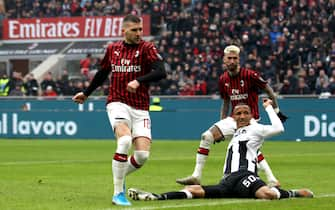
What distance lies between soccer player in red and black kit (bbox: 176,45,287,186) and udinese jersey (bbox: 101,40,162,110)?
2363 mm

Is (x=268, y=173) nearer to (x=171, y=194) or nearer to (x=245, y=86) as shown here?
(x=245, y=86)

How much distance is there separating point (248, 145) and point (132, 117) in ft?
4.82

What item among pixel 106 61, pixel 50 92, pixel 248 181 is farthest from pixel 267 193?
pixel 50 92

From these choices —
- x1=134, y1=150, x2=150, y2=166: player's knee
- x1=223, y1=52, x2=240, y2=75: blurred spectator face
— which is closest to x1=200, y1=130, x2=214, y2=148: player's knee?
x1=223, y1=52, x2=240, y2=75: blurred spectator face

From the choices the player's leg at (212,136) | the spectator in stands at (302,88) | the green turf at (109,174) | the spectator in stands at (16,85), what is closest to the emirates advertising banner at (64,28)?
the spectator in stands at (16,85)

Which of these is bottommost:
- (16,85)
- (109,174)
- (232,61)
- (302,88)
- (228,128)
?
(16,85)

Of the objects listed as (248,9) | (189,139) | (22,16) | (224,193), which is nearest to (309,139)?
(189,139)

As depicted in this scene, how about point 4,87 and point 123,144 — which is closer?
point 123,144

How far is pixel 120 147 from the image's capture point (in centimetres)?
1127

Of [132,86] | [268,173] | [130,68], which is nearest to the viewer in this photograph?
[132,86]

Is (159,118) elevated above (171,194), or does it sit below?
below

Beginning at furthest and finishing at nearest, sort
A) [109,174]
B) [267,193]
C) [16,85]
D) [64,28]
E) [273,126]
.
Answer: [64,28] → [16,85] → [109,174] → [273,126] → [267,193]

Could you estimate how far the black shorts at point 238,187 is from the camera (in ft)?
37.8

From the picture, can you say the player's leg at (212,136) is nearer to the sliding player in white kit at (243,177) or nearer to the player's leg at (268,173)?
the player's leg at (268,173)
